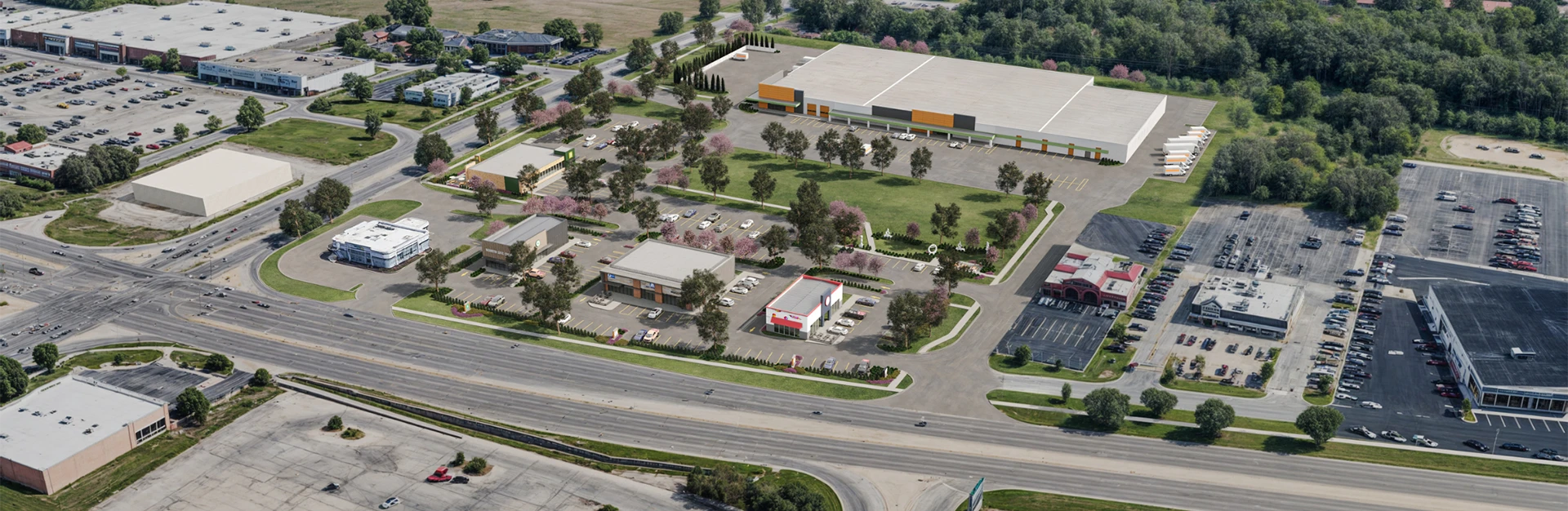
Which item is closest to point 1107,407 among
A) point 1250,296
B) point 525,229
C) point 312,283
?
point 1250,296

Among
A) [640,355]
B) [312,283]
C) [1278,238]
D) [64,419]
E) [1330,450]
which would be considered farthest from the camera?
[1278,238]

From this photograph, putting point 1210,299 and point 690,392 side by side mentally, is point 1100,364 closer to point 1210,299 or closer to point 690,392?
point 1210,299

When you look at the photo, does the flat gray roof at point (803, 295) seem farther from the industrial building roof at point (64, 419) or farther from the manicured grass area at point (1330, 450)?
the industrial building roof at point (64, 419)

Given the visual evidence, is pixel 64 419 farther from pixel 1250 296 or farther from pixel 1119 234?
pixel 1250 296

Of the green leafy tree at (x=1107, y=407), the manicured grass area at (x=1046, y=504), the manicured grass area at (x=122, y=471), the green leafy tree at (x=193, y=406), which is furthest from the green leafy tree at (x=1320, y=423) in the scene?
the green leafy tree at (x=193, y=406)

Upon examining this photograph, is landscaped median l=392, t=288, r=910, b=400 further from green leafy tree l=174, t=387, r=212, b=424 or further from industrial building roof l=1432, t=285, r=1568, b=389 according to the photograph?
industrial building roof l=1432, t=285, r=1568, b=389

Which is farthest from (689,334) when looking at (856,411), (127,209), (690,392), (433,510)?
(127,209)

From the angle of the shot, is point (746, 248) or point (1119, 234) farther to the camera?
point (1119, 234)
